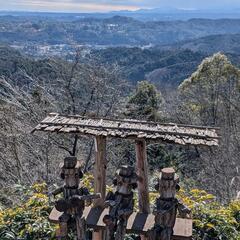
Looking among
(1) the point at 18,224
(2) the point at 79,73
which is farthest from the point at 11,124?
(1) the point at 18,224

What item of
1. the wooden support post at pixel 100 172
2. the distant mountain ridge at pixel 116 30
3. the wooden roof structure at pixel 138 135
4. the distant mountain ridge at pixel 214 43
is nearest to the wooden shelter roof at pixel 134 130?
the wooden roof structure at pixel 138 135

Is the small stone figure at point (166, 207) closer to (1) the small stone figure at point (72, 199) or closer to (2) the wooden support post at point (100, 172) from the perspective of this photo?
(1) the small stone figure at point (72, 199)

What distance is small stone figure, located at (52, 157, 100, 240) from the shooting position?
4.16m

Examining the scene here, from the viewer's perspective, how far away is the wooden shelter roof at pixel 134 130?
4.23 meters

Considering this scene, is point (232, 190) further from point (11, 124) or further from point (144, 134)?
point (144, 134)

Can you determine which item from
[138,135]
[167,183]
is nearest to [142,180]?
[138,135]

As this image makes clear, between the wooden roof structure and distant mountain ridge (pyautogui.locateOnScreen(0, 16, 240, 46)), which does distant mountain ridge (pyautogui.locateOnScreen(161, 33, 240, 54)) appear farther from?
the wooden roof structure

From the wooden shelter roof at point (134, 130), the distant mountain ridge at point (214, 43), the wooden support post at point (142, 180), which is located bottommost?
the distant mountain ridge at point (214, 43)

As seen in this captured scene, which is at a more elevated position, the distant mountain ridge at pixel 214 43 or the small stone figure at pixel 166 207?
the small stone figure at pixel 166 207

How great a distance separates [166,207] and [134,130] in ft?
2.96

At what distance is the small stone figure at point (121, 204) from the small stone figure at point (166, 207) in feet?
0.94

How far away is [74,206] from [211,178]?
31.0 ft

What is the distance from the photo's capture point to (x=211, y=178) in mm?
12945

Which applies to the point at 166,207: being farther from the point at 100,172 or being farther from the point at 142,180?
the point at 100,172
